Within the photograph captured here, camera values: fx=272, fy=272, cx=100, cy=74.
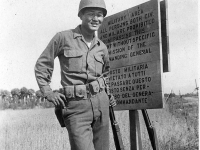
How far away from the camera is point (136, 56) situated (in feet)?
13.5

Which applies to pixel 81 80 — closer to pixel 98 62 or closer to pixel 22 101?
pixel 98 62

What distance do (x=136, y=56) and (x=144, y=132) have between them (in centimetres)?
329

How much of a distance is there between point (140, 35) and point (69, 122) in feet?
6.12

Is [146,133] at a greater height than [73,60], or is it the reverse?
[73,60]

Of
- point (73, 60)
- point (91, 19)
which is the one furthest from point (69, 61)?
point (91, 19)

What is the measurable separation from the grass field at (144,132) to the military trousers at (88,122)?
10.9ft

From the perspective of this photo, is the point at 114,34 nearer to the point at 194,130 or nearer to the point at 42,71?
the point at 42,71

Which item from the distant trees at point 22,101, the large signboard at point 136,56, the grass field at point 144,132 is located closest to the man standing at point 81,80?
the large signboard at point 136,56

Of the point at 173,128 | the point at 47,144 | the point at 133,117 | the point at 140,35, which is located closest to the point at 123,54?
the point at 140,35

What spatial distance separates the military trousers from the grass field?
332cm

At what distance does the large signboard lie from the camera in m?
3.82

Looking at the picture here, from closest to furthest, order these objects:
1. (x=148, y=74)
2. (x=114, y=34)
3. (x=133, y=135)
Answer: (x=148, y=74)
(x=133, y=135)
(x=114, y=34)

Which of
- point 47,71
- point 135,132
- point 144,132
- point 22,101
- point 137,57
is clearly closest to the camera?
point 47,71

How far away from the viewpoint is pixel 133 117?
14.1 feet
